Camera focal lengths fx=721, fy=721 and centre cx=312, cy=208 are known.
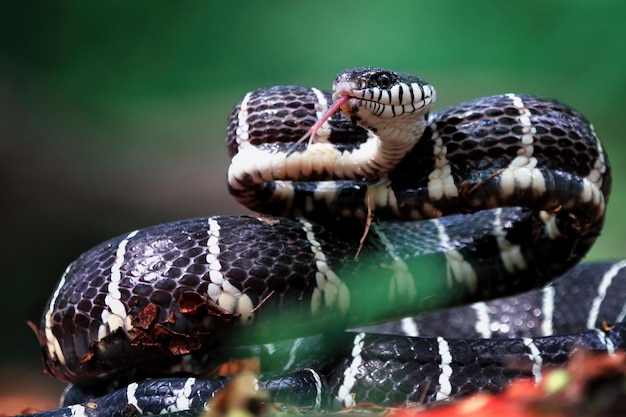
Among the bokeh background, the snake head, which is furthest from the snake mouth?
the bokeh background

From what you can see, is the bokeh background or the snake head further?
the bokeh background

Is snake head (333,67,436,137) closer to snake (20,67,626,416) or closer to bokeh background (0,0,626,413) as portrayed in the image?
snake (20,67,626,416)

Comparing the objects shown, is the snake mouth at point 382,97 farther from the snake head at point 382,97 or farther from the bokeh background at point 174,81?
the bokeh background at point 174,81

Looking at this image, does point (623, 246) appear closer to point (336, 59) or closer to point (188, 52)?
point (336, 59)

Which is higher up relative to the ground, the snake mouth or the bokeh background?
the snake mouth

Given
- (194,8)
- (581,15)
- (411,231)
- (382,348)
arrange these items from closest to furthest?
(382,348), (411,231), (581,15), (194,8)

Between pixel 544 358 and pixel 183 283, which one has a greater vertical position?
pixel 183 283

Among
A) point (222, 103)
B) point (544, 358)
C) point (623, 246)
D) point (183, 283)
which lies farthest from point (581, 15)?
point (183, 283)
